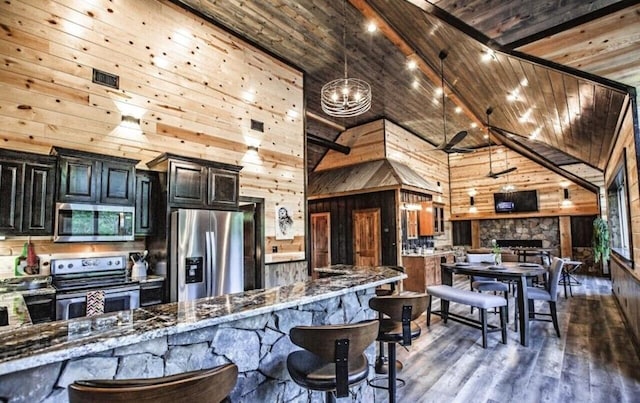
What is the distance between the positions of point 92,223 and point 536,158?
37.6 feet

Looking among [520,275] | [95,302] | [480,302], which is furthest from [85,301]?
[520,275]

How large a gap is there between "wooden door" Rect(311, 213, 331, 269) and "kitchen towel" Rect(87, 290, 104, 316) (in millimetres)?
6571

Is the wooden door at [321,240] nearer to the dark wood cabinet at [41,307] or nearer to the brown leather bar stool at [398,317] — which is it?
the brown leather bar stool at [398,317]

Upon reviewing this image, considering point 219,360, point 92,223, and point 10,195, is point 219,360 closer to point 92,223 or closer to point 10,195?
point 92,223

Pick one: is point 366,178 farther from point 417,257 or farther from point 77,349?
point 77,349

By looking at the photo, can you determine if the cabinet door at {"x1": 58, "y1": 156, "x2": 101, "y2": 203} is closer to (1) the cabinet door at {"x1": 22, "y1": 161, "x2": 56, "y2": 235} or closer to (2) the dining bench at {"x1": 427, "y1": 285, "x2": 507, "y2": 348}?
(1) the cabinet door at {"x1": 22, "y1": 161, "x2": 56, "y2": 235}

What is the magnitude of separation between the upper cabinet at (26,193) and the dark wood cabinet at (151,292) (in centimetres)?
102

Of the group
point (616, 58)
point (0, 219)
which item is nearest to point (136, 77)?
point (0, 219)

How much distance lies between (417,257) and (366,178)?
2.32 metres

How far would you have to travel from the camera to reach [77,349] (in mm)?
1125

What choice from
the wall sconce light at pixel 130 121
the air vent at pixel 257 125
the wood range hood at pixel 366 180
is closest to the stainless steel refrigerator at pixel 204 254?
the wall sconce light at pixel 130 121

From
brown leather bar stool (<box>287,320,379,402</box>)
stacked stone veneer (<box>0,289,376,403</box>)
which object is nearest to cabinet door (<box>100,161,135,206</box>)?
stacked stone veneer (<box>0,289,376,403</box>)

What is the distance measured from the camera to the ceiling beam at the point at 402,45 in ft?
14.9

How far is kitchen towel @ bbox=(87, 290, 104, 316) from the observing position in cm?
301
